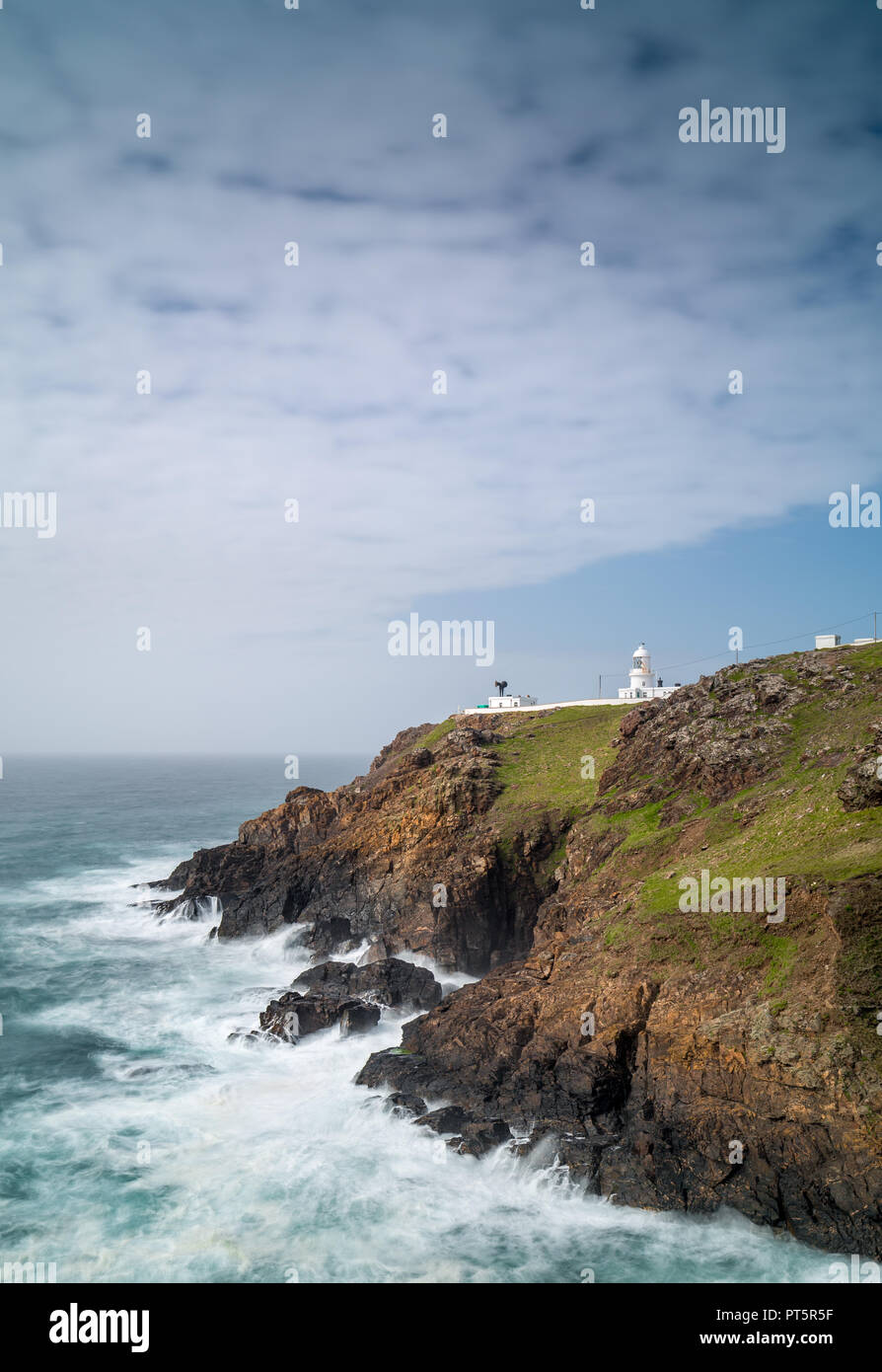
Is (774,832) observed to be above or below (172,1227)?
above

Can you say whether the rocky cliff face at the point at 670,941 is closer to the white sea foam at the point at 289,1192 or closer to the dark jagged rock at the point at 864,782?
the dark jagged rock at the point at 864,782

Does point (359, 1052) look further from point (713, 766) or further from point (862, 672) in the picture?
point (862, 672)

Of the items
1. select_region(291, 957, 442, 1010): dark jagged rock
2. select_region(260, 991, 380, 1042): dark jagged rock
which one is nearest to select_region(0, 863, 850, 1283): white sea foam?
select_region(260, 991, 380, 1042): dark jagged rock

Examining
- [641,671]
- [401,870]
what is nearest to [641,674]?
[641,671]

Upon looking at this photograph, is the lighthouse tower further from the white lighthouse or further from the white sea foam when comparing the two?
the white sea foam
